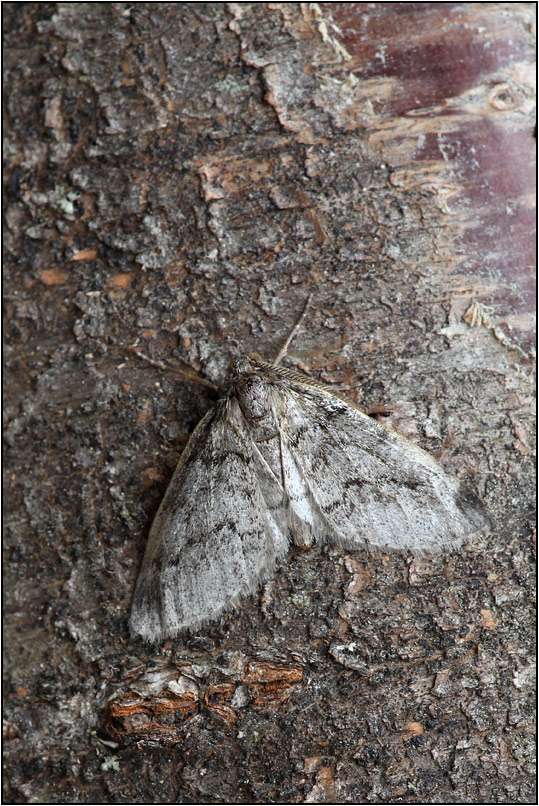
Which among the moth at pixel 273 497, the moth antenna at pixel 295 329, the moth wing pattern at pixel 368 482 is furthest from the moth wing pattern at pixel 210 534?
the moth antenna at pixel 295 329

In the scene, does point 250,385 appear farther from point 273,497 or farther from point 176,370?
point 273,497

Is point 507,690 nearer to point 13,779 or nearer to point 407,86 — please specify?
point 13,779

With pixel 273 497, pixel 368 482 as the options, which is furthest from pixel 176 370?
pixel 368 482

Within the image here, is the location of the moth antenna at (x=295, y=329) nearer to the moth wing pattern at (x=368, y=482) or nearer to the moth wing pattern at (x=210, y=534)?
the moth wing pattern at (x=368, y=482)

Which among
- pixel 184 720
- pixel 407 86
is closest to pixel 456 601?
pixel 184 720

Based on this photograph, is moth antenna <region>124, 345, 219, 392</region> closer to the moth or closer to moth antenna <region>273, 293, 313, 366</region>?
the moth

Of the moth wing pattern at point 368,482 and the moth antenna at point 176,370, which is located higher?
the moth antenna at point 176,370
